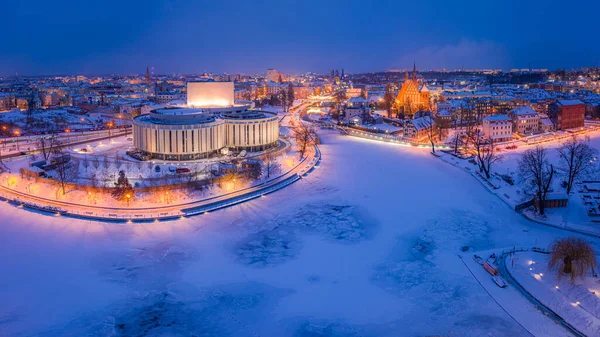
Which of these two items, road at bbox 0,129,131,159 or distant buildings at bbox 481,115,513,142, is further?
distant buildings at bbox 481,115,513,142

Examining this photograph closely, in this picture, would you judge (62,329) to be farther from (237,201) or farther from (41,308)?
(237,201)

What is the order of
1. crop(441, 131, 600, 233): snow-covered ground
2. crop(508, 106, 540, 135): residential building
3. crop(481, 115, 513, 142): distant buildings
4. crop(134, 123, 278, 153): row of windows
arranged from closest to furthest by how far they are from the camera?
1. crop(441, 131, 600, 233): snow-covered ground
2. crop(134, 123, 278, 153): row of windows
3. crop(481, 115, 513, 142): distant buildings
4. crop(508, 106, 540, 135): residential building

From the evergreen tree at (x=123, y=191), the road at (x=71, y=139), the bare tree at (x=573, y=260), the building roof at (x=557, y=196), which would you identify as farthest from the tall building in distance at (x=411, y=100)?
the bare tree at (x=573, y=260)

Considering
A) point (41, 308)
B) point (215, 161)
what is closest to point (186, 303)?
point (41, 308)

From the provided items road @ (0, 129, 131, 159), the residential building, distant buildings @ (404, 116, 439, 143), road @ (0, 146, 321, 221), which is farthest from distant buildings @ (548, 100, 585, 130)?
road @ (0, 129, 131, 159)

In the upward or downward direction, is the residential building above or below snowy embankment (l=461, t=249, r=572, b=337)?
above

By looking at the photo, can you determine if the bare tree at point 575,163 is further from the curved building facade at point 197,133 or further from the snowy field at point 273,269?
the curved building facade at point 197,133

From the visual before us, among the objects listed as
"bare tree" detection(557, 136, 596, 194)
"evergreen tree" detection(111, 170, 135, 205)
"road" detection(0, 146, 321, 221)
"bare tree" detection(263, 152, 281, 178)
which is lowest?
"road" detection(0, 146, 321, 221)

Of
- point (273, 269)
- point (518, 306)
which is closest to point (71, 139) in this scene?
point (273, 269)

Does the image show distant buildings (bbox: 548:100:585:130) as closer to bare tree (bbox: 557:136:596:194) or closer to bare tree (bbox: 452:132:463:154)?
bare tree (bbox: 452:132:463:154)
